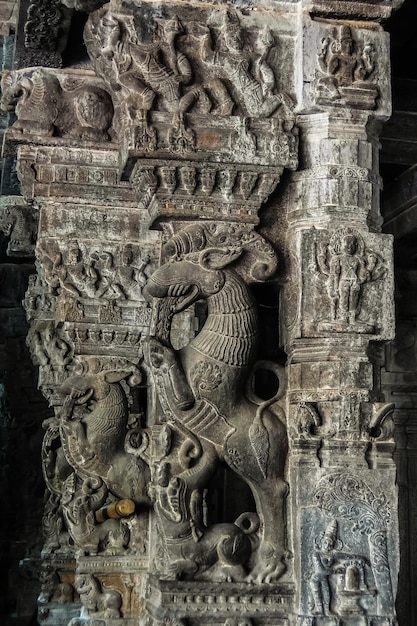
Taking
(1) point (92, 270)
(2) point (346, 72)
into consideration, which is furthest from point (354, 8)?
(1) point (92, 270)

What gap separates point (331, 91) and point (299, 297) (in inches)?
48.8

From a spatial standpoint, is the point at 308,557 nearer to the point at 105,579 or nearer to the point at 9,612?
the point at 105,579

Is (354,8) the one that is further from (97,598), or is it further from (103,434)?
(97,598)

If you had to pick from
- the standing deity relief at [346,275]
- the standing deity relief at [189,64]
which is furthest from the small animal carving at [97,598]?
the standing deity relief at [189,64]

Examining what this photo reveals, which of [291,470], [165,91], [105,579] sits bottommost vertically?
[105,579]

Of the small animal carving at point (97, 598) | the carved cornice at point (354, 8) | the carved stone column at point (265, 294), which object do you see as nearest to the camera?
the carved stone column at point (265, 294)

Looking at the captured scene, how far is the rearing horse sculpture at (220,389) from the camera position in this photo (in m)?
5.05

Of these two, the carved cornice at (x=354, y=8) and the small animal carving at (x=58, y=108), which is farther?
the small animal carving at (x=58, y=108)

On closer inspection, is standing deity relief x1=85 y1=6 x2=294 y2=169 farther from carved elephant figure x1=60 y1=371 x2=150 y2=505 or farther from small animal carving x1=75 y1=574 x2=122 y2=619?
small animal carving x1=75 y1=574 x2=122 y2=619

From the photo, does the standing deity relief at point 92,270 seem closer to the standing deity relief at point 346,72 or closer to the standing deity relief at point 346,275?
the standing deity relief at point 346,275

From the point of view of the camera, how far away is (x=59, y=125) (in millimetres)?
6453

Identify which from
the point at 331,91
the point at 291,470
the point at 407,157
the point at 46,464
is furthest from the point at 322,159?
the point at 46,464

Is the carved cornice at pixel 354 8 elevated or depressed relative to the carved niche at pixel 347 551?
elevated

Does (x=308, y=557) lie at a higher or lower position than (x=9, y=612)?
higher
